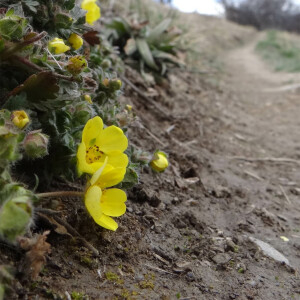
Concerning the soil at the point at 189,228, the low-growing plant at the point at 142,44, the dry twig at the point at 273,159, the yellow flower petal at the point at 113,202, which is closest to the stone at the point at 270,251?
the soil at the point at 189,228

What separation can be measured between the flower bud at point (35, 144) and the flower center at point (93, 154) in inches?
7.5

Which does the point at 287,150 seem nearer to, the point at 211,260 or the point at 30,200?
the point at 211,260

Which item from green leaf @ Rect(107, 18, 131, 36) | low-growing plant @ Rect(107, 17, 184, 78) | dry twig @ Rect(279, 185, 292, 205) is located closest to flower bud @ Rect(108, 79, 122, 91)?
dry twig @ Rect(279, 185, 292, 205)

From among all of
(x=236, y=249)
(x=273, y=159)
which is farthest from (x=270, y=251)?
(x=273, y=159)

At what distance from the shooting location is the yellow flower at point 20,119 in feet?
3.89

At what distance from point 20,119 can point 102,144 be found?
1.01ft

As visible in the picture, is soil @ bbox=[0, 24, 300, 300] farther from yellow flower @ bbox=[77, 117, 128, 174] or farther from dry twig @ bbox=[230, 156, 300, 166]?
yellow flower @ bbox=[77, 117, 128, 174]

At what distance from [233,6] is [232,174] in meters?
24.1

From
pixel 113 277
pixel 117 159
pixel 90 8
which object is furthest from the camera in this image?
pixel 90 8

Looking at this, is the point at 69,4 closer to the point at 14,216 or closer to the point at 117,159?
the point at 117,159

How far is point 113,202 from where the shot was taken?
138 cm

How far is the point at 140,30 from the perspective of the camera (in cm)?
423

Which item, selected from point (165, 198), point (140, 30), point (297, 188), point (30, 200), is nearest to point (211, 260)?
point (165, 198)

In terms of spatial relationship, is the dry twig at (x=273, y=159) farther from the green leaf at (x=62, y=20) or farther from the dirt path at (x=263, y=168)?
the green leaf at (x=62, y=20)
